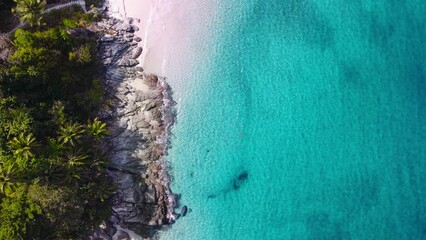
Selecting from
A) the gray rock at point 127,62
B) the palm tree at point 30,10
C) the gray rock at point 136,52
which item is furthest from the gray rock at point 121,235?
the palm tree at point 30,10

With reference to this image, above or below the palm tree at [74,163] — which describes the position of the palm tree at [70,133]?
above

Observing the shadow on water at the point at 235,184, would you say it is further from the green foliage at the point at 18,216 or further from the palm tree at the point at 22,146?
the palm tree at the point at 22,146

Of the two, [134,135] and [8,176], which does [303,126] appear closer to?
[134,135]

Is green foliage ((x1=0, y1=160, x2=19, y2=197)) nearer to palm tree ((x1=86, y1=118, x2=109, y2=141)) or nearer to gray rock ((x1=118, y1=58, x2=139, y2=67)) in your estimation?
palm tree ((x1=86, y1=118, x2=109, y2=141))

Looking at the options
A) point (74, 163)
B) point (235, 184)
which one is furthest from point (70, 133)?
point (235, 184)

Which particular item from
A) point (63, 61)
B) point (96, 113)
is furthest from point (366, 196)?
point (63, 61)

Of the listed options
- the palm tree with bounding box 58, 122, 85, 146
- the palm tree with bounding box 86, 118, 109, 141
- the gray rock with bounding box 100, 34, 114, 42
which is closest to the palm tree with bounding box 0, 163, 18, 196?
the palm tree with bounding box 58, 122, 85, 146
